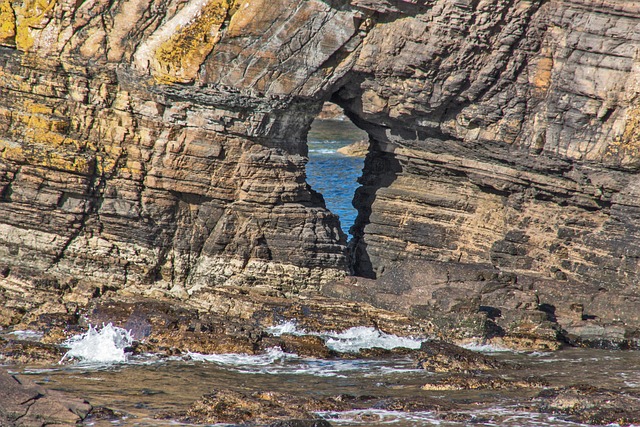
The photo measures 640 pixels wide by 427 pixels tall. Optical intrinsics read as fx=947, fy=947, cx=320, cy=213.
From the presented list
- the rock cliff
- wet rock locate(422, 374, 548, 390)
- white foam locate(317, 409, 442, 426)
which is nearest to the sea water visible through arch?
white foam locate(317, 409, 442, 426)

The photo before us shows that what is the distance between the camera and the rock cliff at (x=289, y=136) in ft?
90.3

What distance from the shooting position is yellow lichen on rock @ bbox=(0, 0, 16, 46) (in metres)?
29.6

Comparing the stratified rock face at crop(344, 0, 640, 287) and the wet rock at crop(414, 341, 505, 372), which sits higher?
the stratified rock face at crop(344, 0, 640, 287)

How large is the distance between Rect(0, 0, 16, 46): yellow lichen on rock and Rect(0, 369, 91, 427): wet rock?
1357cm

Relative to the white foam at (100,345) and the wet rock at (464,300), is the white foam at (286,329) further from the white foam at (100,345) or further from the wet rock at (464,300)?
the white foam at (100,345)

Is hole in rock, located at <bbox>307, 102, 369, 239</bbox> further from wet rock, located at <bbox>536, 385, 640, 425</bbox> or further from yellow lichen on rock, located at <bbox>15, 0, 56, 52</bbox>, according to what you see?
wet rock, located at <bbox>536, 385, 640, 425</bbox>

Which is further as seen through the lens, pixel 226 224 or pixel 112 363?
pixel 226 224

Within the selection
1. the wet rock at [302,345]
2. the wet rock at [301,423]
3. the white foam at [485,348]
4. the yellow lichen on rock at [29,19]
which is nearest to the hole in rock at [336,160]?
the wet rock at [302,345]

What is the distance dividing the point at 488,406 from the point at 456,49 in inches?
463

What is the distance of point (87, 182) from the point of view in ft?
98.0

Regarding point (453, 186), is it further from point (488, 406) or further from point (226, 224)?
point (488, 406)

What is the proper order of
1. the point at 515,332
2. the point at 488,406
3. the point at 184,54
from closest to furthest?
the point at 488,406
the point at 515,332
the point at 184,54

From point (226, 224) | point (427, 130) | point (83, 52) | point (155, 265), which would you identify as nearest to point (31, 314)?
point (155, 265)

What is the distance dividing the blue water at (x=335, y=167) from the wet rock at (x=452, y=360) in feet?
71.0
